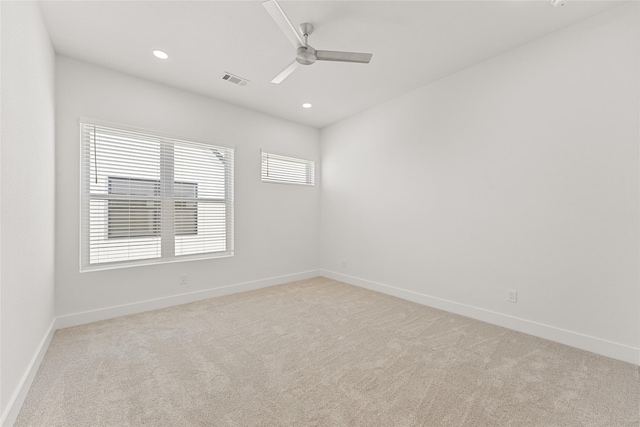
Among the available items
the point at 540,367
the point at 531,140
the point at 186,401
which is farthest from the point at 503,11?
the point at 186,401

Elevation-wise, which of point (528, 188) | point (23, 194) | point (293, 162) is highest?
point (293, 162)

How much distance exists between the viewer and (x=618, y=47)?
211cm

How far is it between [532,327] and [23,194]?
4.16 meters

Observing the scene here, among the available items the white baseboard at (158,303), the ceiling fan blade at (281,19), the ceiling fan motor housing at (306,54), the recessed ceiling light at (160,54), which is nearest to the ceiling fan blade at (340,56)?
the ceiling fan motor housing at (306,54)

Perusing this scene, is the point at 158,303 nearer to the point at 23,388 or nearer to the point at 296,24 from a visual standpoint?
the point at 23,388

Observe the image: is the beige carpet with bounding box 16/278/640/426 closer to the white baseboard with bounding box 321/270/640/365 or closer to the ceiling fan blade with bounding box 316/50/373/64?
the white baseboard with bounding box 321/270/640/365

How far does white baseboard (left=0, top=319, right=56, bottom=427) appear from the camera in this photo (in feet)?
4.54

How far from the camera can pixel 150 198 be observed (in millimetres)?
3195

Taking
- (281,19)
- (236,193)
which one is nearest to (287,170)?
(236,193)

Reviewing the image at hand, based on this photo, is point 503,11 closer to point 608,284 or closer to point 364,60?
point 364,60

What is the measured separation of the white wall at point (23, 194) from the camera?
1.42m

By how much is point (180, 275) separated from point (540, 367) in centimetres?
373

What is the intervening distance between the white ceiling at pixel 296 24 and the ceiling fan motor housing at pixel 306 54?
30cm

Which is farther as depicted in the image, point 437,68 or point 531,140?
point 437,68
